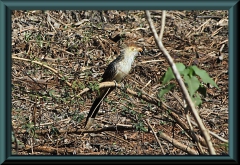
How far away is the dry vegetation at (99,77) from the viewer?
14.2 ft

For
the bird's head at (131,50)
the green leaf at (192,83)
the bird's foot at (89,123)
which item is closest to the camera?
the green leaf at (192,83)

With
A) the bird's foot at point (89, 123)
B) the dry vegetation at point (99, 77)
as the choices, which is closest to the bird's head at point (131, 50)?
the dry vegetation at point (99, 77)

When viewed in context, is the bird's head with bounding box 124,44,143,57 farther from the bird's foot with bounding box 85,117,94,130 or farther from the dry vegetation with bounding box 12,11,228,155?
the bird's foot with bounding box 85,117,94,130

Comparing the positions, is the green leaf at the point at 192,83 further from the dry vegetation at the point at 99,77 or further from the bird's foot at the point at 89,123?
the bird's foot at the point at 89,123

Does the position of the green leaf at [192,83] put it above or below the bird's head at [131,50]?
below

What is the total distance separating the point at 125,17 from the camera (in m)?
6.80

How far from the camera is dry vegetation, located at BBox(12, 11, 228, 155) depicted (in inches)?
170

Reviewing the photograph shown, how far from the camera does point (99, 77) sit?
17.8 feet

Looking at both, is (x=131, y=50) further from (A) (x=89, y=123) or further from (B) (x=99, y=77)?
(A) (x=89, y=123)

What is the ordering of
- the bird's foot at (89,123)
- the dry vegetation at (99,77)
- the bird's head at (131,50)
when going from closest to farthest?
the dry vegetation at (99,77) → the bird's foot at (89,123) → the bird's head at (131,50)

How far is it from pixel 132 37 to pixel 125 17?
20.5 inches

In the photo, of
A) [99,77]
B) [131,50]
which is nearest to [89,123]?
[131,50]
